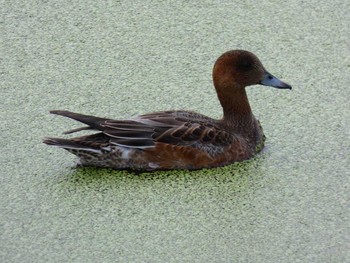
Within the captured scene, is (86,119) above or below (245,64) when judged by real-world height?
below

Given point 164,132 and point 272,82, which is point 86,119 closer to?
point 164,132

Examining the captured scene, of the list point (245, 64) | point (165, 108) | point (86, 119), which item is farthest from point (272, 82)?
point (86, 119)

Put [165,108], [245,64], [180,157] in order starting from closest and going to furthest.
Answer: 1. [180,157]
2. [245,64]
3. [165,108]

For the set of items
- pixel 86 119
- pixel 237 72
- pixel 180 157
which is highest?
pixel 237 72

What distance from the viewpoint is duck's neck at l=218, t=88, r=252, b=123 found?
345cm

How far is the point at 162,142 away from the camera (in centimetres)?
334

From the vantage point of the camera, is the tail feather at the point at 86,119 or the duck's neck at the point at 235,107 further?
the duck's neck at the point at 235,107

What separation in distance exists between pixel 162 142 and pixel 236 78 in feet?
1.02

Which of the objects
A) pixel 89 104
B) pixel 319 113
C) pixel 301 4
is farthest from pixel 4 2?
pixel 319 113

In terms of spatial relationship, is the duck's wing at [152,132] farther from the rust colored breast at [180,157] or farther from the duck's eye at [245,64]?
the duck's eye at [245,64]

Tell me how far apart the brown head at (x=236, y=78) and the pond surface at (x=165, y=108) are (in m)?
0.14

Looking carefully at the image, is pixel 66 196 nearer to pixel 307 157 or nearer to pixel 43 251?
pixel 43 251

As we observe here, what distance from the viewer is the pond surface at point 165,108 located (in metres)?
3.06

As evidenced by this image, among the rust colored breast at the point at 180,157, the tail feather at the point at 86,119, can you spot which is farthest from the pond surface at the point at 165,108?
the tail feather at the point at 86,119
